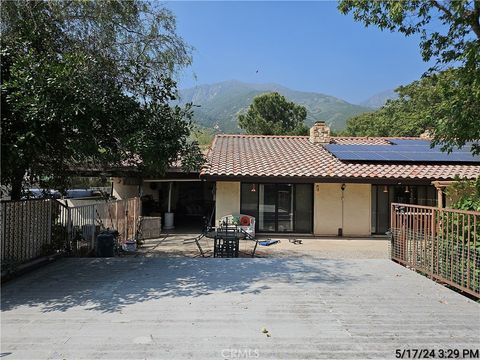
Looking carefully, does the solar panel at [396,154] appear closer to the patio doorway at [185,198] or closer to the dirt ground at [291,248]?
the dirt ground at [291,248]

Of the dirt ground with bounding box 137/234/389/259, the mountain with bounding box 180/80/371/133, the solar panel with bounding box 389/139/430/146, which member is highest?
the mountain with bounding box 180/80/371/133

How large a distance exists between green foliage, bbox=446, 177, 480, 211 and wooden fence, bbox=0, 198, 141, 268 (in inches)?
316

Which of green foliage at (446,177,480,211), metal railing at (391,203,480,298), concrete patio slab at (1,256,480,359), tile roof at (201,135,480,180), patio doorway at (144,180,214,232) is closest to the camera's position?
concrete patio slab at (1,256,480,359)

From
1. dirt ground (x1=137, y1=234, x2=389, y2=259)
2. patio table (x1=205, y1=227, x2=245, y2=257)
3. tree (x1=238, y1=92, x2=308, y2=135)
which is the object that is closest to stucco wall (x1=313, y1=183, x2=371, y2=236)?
dirt ground (x1=137, y1=234, x2=389, y2=259)

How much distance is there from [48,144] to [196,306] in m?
4.06

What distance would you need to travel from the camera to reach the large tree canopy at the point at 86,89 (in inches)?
249

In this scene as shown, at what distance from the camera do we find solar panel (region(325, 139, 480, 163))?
55.3ft

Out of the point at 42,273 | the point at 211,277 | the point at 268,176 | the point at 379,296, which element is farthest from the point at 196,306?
the point at 268,176

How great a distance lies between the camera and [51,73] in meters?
6.34

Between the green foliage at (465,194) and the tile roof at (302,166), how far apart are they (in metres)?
7.46

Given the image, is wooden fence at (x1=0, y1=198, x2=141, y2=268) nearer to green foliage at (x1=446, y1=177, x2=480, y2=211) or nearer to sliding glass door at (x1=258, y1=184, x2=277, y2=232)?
sliding glass door at (x1=258, y1=184, x2=277, y2=232)

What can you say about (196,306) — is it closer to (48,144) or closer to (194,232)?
(48,144)

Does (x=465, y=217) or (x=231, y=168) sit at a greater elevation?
(x=231, y=168)

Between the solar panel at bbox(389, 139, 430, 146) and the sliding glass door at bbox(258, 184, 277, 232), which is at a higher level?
the solar panel at bbox(389, 139, 430, 146)
